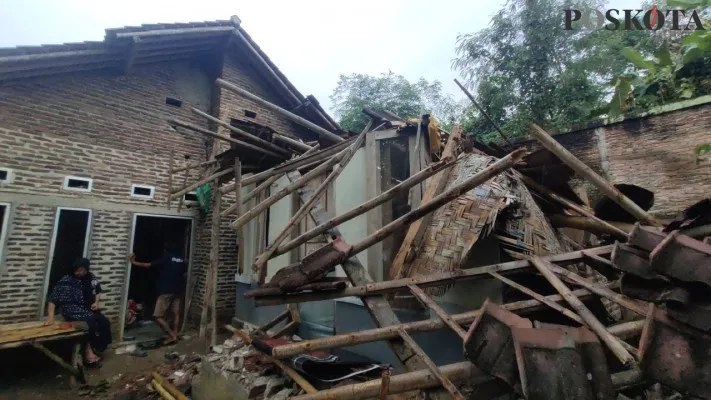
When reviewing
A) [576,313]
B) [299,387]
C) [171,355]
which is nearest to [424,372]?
A: [576,313]

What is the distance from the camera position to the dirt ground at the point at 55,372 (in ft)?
16.4

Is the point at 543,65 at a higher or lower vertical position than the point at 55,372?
higher

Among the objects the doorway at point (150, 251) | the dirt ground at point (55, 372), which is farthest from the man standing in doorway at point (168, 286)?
the dirt ground at point (55, 372)

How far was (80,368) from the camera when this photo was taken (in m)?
5.30

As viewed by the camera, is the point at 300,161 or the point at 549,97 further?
the point at 549,97

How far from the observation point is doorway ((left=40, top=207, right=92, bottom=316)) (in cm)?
645

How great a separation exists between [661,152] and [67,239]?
38.3 ft

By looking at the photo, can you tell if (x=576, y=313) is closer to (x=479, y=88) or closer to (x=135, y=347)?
(x=135, y=347)

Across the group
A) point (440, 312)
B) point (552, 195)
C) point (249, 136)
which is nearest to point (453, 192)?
point (440, 312)

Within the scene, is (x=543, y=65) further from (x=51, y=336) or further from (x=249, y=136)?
(x=51, y=336)

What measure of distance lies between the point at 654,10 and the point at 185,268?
13.2 metres

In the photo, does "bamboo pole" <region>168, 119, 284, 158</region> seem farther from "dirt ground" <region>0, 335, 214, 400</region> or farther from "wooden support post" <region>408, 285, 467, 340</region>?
"wooden support post" <region>408, 285, 467, 340</region>

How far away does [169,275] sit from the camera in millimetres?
7266

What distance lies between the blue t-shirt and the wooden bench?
176cm
